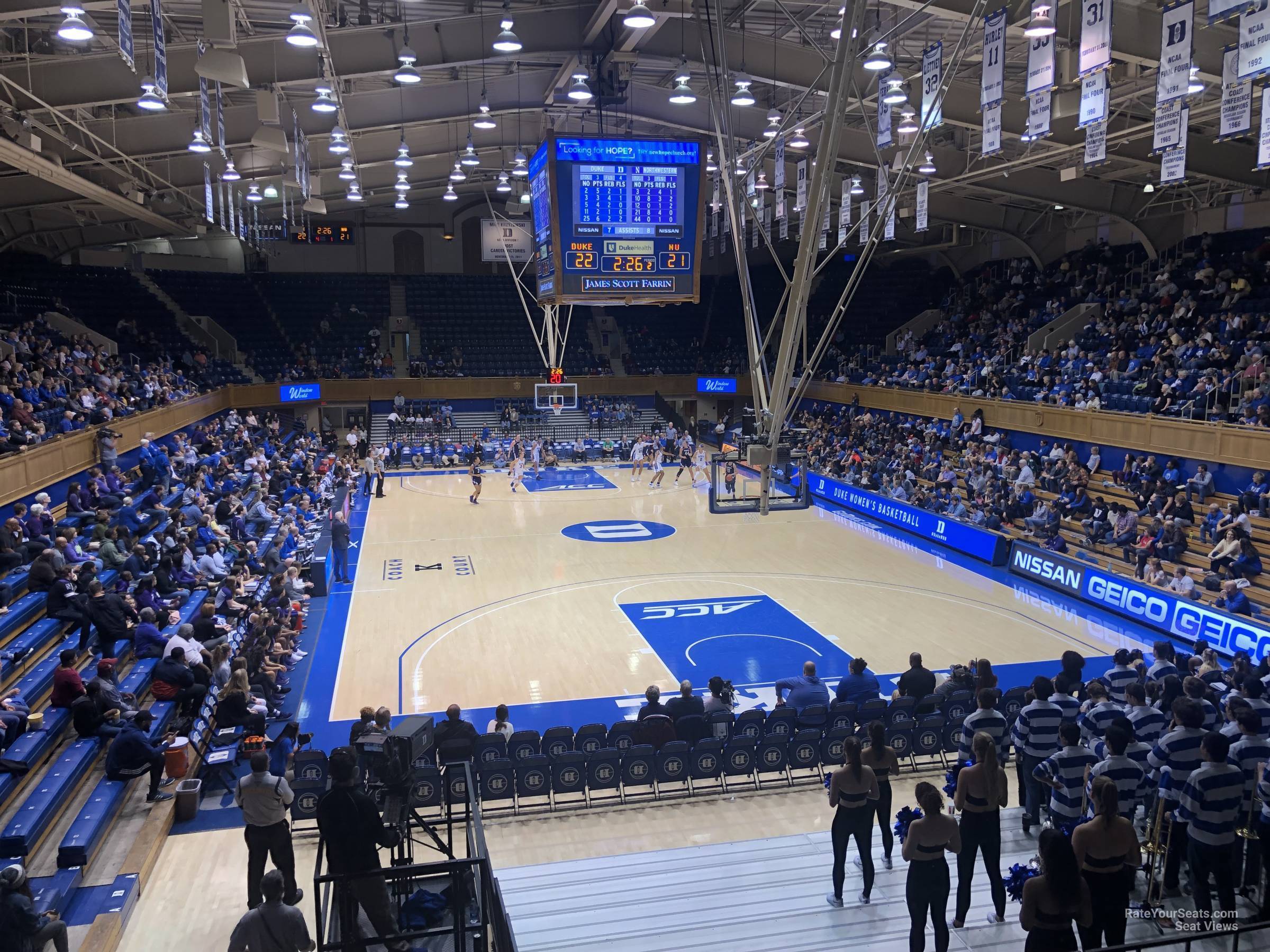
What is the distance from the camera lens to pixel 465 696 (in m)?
14.5

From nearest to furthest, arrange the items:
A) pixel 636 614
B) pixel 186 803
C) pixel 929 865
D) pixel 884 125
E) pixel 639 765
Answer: pixel 929 865
pixel 186 803
pixel 639 765
pixel 636 614
pixel 884 125

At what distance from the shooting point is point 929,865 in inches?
249

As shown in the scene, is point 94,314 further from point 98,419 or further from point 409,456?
point 98,419

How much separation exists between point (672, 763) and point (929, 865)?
16.4ft

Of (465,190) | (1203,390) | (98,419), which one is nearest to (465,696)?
(98,419)

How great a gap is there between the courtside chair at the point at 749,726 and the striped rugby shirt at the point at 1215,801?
530 centimetres

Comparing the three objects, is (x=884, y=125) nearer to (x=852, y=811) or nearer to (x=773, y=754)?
(x=773, y=754)

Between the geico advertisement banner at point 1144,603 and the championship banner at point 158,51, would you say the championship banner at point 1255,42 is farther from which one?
the championship banner at point 158,51

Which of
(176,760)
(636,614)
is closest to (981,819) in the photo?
(176,760)

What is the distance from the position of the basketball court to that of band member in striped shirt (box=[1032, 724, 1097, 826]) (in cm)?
701

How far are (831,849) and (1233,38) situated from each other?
50.9ft

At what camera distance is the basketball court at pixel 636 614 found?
15.0 meters

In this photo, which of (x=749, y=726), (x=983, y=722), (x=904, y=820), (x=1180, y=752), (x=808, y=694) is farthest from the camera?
(x=808, y=694)

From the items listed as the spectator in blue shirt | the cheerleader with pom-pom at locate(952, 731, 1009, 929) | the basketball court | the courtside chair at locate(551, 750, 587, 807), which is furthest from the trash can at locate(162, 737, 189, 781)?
the cheerleader with pom-pom at locate(952, 731, 1009, 929)
